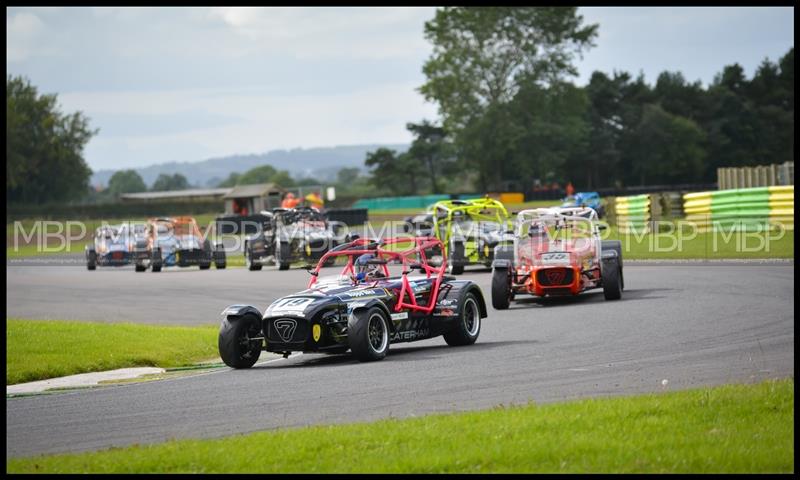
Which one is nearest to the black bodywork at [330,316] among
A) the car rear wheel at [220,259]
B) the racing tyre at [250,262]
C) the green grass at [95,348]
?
the green grass at [95,348]

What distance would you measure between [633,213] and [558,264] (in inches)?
1087

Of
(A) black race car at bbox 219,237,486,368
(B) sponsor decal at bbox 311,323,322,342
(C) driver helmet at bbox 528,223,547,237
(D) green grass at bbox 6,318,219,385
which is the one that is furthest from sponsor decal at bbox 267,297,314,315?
(C) driver helmet at bbox 528,223,547,237

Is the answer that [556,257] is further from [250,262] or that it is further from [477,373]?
[250,262]

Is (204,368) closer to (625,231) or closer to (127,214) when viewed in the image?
(625,231)

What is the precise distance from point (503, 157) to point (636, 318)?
239 ft

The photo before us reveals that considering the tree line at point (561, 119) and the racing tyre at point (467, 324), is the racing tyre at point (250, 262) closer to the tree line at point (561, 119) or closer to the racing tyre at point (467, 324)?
the racing tyre at point (467, 324)

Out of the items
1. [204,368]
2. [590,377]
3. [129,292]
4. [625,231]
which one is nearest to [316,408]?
[590,377]

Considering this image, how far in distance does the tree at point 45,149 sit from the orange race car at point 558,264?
96.7m

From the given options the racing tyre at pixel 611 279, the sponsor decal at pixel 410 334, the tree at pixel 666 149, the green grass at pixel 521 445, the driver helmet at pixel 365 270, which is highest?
the tree at pixel 666 149

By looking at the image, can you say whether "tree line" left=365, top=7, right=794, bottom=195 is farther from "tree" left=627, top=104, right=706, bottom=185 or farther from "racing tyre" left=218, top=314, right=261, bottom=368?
"racing tyre" left=218, top=314, right=261, bottom=368

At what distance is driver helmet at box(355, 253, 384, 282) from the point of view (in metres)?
16.7

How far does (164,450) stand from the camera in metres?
9.27

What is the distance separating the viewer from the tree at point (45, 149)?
383ft

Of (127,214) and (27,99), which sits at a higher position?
(27,99)
